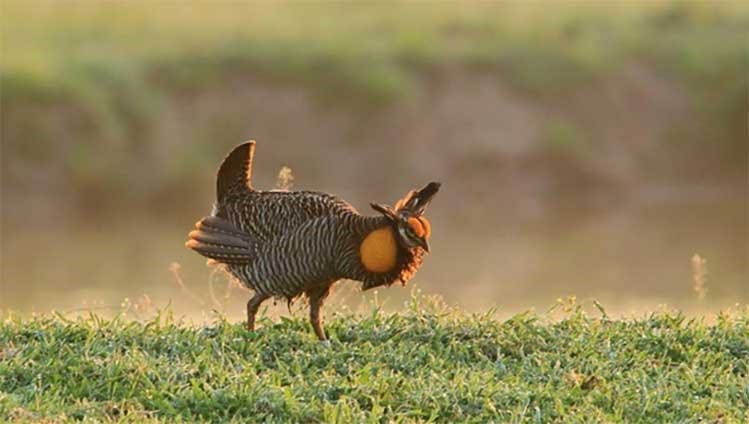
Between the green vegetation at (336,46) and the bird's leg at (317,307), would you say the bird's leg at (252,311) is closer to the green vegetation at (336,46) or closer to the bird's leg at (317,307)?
the bird's leg at (317,307)

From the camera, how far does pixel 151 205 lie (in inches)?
764

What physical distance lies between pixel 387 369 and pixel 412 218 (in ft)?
2.67

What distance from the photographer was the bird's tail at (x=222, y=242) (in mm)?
8148

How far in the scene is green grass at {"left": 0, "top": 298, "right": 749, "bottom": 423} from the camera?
6.93m

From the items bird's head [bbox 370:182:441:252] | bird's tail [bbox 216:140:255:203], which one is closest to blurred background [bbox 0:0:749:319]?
bird's tail [bbox 216:140:255:203]

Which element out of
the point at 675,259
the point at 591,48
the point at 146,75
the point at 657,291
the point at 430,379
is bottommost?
the point at 430,379

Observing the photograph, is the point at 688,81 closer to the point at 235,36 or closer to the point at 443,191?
the point at 443,191

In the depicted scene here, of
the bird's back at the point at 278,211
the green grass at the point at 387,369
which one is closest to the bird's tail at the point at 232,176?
the bird's back at the point at 278,211

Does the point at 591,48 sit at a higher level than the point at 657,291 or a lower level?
higher

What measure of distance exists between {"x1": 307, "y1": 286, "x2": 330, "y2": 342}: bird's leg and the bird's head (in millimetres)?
427

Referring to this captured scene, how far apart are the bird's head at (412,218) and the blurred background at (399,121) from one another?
8.27 metres

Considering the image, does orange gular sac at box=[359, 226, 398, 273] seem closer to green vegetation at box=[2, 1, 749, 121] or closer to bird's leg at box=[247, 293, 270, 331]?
bird's leg at box=[247, 293, 270, 331]

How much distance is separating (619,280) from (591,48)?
26.6 ft

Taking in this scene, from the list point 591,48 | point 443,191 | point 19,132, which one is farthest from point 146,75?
point 591,48
